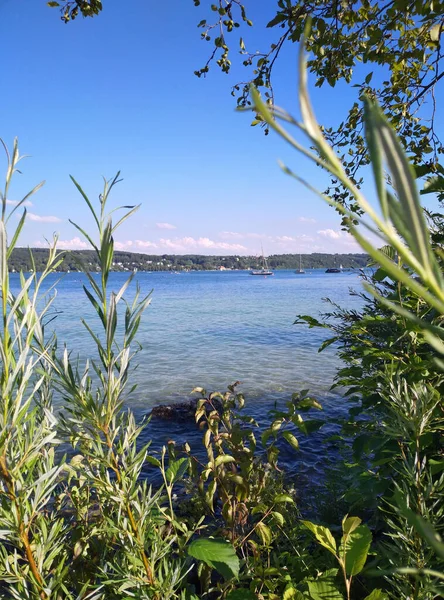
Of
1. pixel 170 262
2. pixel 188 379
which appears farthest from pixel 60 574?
pixel 170 262

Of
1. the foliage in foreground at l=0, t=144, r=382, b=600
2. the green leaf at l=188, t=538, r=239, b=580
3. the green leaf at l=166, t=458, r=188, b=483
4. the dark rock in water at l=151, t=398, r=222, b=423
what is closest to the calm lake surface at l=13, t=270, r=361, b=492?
the dark rock in water at l=151, t=398, r=222, b=423

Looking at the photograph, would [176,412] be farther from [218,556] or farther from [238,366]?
[218,556]

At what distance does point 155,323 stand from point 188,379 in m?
19.3

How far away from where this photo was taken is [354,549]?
1.95 meters

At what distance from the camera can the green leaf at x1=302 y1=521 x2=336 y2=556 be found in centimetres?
194

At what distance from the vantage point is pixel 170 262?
190 meters

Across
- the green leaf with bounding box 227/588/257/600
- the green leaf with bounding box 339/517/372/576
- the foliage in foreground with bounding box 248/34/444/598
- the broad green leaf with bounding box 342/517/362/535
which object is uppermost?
the foliage in foreground with bounding box 248/34/444/598

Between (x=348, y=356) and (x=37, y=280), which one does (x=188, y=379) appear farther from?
(x=37, y=280)

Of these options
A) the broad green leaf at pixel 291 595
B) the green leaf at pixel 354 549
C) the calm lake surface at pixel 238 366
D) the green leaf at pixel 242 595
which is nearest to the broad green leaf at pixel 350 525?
the green leaf at pixel 354 549

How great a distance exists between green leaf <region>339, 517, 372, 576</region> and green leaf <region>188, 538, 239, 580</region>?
0.60 metres

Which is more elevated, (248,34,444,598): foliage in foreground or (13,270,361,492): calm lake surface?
(248,34,444,598): foliage in foreground

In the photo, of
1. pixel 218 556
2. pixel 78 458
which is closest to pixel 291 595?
pixel 218 556

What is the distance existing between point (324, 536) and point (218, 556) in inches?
23.0

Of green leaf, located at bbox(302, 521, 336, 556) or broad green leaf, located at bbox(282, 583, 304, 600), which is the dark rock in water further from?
green leaf, located at bbox(302, 521, 336, 556)
